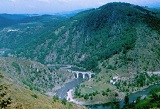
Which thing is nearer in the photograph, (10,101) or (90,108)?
(10,101)

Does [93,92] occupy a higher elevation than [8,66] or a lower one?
lower

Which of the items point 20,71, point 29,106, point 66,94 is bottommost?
point 66,94

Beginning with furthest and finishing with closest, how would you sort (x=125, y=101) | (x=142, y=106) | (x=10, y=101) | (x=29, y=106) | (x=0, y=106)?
(x=125, y=101)
(x=142, y=106)
(x=29, y=106)
(x=10, y=101)
(x=0, y=106)

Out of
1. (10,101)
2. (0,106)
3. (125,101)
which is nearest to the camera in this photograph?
(0,106)

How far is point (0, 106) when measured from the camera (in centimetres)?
5938

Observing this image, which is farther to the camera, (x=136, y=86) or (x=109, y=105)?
(x=136, y=86)

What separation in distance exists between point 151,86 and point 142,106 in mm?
68557

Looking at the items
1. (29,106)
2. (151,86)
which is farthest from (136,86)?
(29,106)

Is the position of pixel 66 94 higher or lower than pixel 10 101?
lower

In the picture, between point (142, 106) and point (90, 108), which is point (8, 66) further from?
point (142, 106)

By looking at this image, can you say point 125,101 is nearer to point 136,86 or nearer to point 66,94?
point 136,86

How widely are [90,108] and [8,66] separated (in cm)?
6181

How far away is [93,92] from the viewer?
620 feet

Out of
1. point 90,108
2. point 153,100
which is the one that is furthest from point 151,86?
point 153,100
